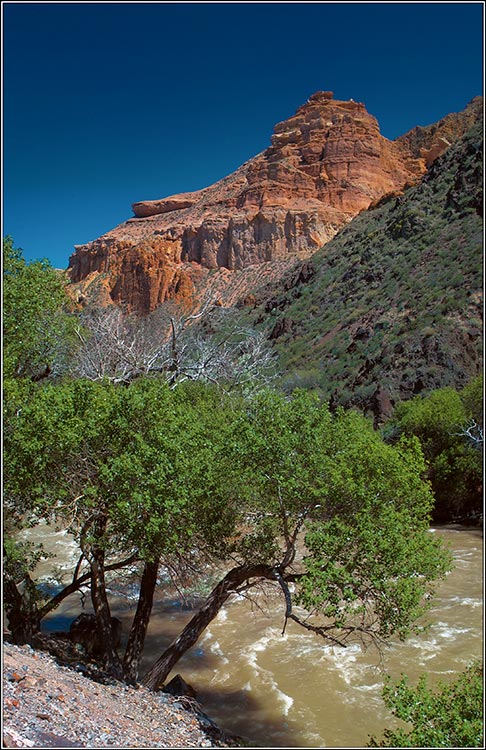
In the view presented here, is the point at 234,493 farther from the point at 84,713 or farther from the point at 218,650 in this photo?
the point at 218,650

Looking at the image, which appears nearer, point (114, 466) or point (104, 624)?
point (114, 466)

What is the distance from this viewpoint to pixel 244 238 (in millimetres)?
74000

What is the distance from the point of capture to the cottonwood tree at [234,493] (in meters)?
6.05

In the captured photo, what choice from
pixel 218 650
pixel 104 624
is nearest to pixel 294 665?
pixel 218 650

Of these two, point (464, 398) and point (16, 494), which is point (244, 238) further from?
point (16, 494)

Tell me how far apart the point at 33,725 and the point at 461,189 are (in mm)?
37174

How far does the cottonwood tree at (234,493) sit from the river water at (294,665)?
3.61 feet

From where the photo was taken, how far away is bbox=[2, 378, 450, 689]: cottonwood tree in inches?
238

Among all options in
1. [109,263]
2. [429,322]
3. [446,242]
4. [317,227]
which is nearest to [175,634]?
[429,322]

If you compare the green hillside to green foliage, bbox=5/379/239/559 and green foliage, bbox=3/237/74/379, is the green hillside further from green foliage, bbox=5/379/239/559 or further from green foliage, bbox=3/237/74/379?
green foliage, bbox=5/379/239/559

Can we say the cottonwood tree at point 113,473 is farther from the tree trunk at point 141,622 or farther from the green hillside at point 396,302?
the green hillside at point 396,302

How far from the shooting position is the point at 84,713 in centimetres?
521

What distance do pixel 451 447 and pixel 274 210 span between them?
6050cm

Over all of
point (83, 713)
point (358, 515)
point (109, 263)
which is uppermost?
point (109, 263)
